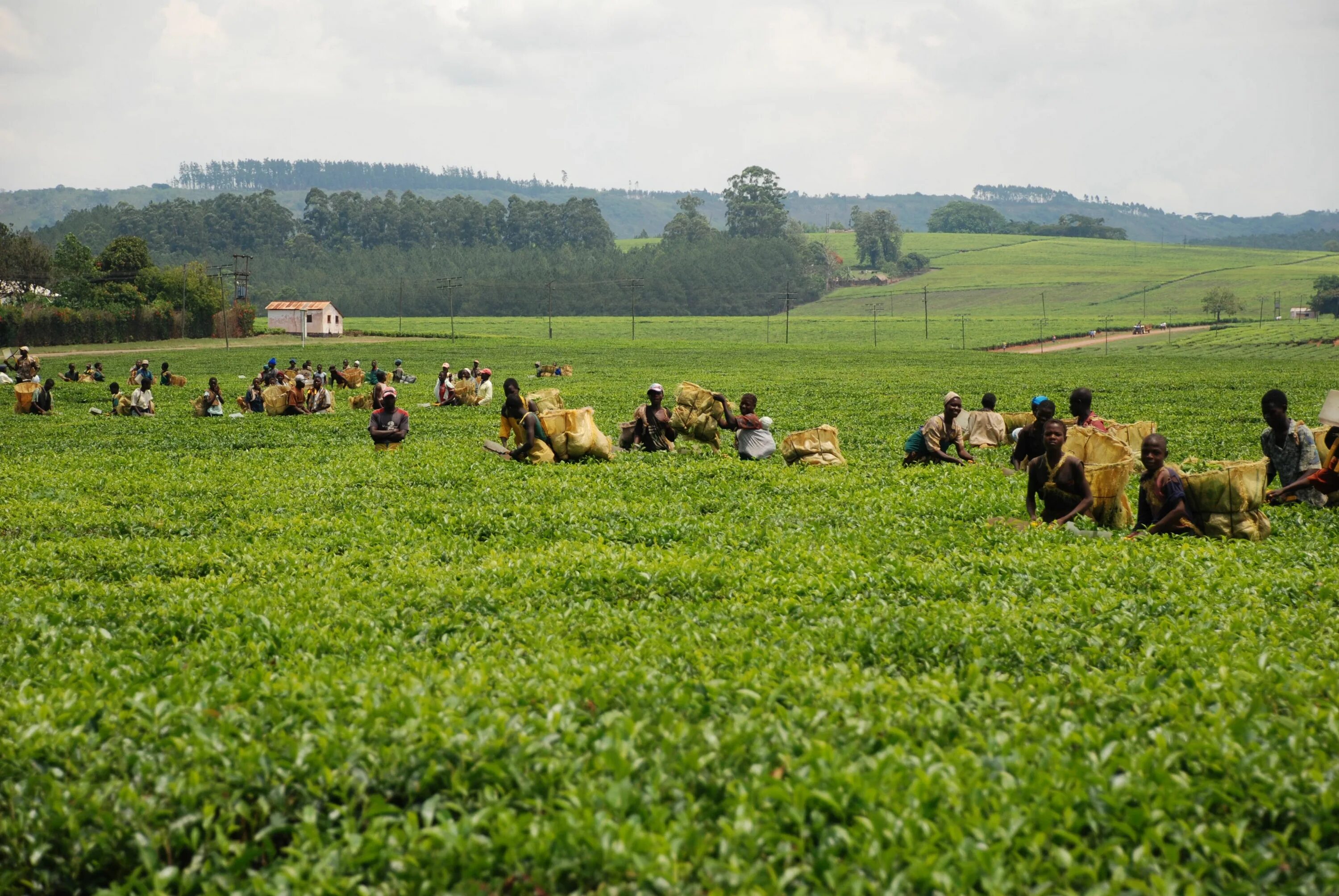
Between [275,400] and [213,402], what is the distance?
77.8 inches

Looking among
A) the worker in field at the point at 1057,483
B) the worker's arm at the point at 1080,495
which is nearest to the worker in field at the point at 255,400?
the worker in field at the point at 1057,483

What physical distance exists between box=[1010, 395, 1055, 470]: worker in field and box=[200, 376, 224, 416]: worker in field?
25.5 meters

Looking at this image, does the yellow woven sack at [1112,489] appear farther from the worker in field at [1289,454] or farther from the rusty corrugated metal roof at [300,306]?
the rusty corrugated metal roof at [300,306]

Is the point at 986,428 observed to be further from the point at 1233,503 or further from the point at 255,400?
the point at 255,400

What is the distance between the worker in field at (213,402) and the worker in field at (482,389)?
26.4ft

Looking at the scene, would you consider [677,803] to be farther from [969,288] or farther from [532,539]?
[969,288]

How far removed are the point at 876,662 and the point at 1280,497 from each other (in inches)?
420

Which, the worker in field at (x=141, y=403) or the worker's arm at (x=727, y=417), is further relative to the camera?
the worker in field at (x=141, y=403)

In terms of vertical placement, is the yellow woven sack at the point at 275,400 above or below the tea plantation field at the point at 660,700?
above

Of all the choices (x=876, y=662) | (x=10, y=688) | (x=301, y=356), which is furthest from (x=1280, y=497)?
(x=301, y=356)

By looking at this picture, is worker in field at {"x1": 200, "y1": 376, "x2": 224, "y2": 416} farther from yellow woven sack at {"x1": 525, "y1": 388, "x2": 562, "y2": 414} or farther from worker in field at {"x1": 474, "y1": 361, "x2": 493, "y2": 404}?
yellow woven sack at {"x1": 525, "y1": 388, "x2": 562, "y2": 414}

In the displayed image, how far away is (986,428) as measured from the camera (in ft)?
82.8

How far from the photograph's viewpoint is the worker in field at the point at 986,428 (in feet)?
81.7

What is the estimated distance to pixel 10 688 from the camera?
345 inches
